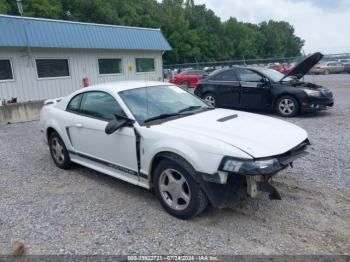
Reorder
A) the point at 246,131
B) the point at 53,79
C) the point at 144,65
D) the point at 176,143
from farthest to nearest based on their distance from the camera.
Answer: the point at 144,65 → the point at 53,79 → the point at 246,131 → the point at 176,143

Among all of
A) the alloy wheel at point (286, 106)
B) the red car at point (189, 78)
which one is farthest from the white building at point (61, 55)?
the alloy wheel at point (286, 106)

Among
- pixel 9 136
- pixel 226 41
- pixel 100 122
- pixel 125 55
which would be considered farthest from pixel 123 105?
pixel 226 41

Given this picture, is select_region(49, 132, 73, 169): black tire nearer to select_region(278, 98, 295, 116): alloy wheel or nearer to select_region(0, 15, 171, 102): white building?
select_region(278, 98, 295, 116): alloy wheel

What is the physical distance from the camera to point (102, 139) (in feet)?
13.8

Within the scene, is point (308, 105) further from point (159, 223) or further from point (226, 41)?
point (226, 41)

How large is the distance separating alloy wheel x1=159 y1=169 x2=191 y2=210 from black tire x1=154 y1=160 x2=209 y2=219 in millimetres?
11

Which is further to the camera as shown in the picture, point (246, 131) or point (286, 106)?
point (286, 106)

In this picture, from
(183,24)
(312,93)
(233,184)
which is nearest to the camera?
(233,184)

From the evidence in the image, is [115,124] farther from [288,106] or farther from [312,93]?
[312,93]

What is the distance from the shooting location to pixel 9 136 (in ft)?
28.0

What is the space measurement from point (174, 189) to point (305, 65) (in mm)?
7833

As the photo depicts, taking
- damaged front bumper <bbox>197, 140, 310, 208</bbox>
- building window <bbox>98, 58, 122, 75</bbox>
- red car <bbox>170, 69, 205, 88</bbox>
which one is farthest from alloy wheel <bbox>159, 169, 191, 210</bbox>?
red car <bbox>170, 69, 205, 88</bbox>

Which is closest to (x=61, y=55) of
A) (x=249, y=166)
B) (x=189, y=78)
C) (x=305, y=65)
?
(x=189, y=78)

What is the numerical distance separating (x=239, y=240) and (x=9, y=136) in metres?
7.62
